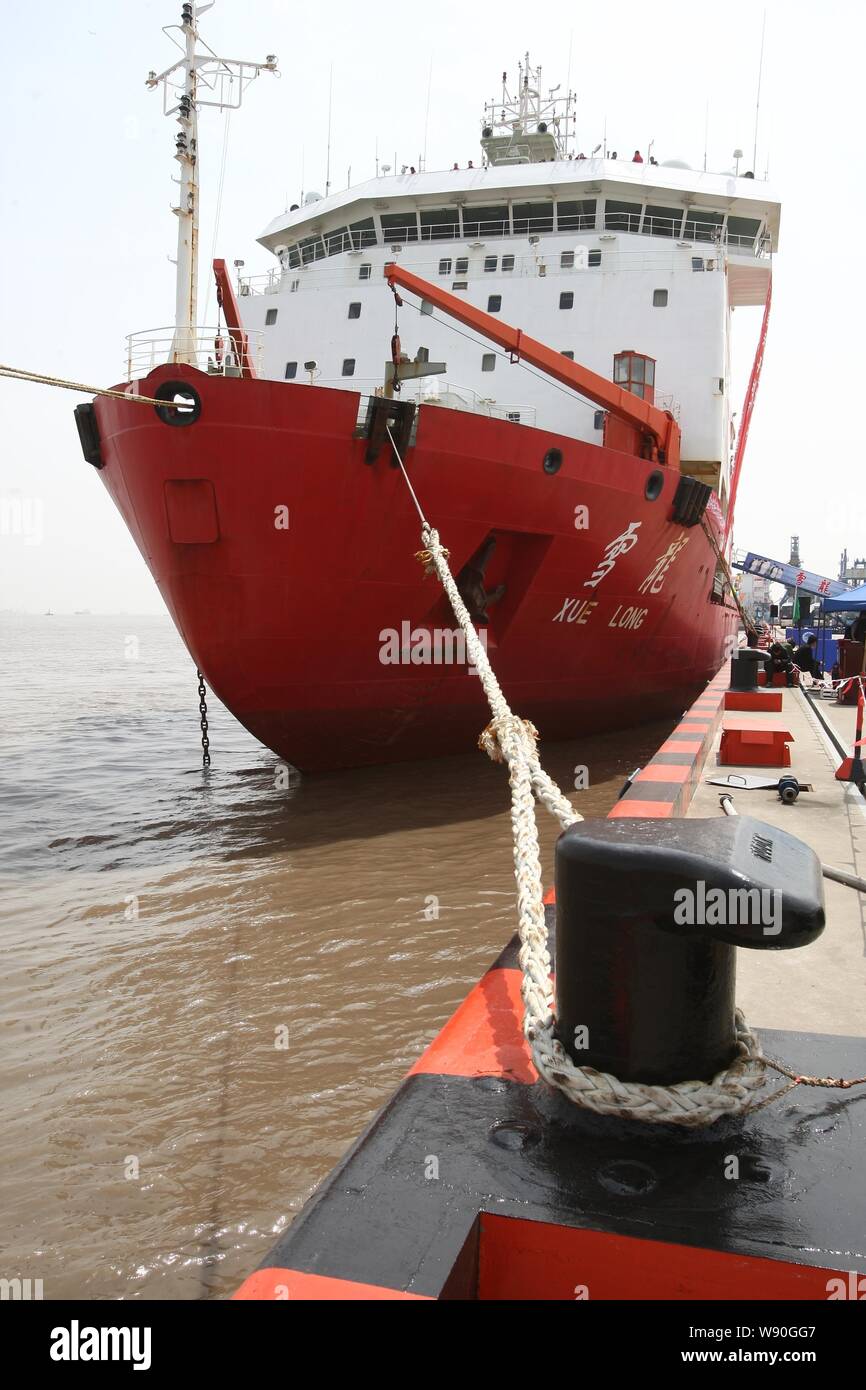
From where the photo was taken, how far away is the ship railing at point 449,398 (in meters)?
8.99

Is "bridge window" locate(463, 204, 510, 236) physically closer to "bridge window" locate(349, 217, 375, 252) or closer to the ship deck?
"bridge window" locate(349, 217, 375, 252)

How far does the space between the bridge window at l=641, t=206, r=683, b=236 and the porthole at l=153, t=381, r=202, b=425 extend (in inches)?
372

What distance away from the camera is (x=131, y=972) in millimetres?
4891

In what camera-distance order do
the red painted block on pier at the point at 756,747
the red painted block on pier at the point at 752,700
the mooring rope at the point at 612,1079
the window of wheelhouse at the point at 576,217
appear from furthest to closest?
1. the window of wheelhouse at the point at 576,217
2. the red painted block on pier at the point at 752,700
3. the red painted block on pier at the point at 756,747
4. the mooring rope at the point at 612,1079

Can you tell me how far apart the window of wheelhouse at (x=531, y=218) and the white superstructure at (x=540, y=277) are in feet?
0.06

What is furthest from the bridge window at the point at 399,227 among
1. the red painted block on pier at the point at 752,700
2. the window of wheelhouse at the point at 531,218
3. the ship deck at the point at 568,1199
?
the ship deck at the point at 568,1199

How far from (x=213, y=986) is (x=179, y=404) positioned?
4.58 m

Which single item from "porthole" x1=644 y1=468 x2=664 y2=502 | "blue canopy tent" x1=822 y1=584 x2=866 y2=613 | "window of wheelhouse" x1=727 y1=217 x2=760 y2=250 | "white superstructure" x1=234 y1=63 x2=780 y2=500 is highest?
"window of wheelhouse" x1=727 y1=217 x2=760 y2=250

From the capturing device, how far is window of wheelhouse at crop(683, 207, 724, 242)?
45.7 feet

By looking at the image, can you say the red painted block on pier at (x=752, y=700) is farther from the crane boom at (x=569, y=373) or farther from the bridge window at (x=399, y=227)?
the bridge window at (x=399, y=227)

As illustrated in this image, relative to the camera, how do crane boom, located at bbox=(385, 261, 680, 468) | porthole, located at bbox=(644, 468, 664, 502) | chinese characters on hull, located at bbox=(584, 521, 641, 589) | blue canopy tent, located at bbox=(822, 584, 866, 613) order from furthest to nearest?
blue canopy tent, located at bbox=(822, 584, 866, 613)
porthole, located at bbox=(644, 468, 664, 502)
chinese characters on hull, located at bbox=(584, 521, 641, 589)
crane boom, located at bbox=(385, 261, 680, 468)

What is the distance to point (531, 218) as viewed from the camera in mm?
13375

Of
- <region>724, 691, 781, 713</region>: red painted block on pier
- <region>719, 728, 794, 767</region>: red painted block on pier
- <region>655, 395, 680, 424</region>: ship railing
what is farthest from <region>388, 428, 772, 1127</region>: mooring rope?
<region>655, 395, 680, 424</region>: ship railing

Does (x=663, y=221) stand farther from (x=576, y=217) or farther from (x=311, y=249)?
(x=311, y=249)
